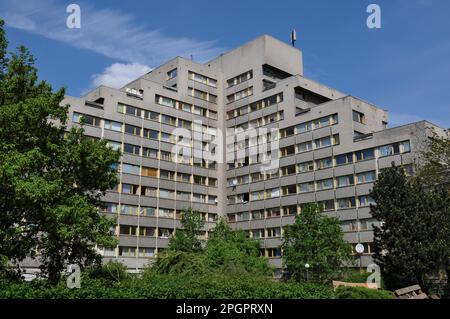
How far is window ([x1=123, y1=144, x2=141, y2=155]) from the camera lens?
71375 mm

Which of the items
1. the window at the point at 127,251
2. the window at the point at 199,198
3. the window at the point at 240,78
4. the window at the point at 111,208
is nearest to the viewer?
the window at the point at 127,251

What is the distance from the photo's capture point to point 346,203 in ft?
209

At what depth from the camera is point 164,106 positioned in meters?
77.2

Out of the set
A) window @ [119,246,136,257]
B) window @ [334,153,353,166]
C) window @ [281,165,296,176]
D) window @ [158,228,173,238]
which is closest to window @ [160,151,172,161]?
window @ [158,228,173,238]

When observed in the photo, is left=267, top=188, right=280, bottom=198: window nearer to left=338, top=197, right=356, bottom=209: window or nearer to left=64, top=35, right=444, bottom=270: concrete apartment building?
left=64, top=35, right=444, bottom=270: concrete apartment building

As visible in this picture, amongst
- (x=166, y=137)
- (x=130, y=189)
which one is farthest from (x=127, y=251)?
(x=166, y=137)

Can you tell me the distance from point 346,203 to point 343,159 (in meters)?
5.87

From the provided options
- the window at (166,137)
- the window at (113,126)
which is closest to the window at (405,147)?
the window at (166,137)

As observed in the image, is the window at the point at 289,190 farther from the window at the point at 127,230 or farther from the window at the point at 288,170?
the window at the point at 127,230

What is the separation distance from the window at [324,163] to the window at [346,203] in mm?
5212

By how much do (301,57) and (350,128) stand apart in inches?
979

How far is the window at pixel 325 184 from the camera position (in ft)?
217

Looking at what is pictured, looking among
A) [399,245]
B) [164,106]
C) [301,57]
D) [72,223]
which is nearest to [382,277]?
[399,245]

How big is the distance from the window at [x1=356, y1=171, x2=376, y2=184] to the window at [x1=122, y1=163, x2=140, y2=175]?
31029 millimetres
